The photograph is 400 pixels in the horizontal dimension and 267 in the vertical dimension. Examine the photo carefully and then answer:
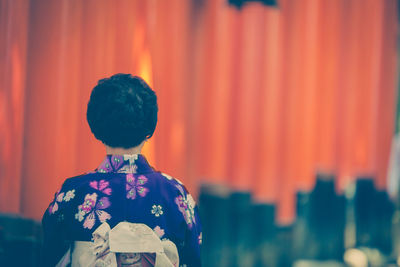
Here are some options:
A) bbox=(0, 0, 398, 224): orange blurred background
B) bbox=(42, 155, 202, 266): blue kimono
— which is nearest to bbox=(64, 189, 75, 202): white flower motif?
bbox=(42, 155, 202, 266): blue kimono

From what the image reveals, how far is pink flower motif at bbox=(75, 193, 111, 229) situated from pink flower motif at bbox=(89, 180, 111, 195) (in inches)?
0.8

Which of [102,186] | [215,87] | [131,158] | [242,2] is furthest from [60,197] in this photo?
[242,2]

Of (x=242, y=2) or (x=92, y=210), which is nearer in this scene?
(x=92, y=210)

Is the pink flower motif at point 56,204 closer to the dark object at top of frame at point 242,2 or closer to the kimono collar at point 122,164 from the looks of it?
the kimono collar at point 122,164

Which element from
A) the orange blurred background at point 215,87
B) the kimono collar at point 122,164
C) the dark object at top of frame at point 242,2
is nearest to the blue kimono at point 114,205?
the kimono collar at point 122,164

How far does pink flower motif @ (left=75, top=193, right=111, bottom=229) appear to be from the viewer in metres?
1.15

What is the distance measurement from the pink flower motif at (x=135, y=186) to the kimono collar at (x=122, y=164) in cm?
2

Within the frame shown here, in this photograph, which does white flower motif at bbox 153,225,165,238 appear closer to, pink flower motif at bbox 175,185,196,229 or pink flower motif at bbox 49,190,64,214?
pink flower motif at bbox 175,185,196,229

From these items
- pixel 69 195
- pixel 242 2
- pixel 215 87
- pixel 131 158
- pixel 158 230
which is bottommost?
pixel 158 230

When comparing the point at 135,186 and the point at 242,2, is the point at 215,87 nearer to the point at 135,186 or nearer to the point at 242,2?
the point at 242,2

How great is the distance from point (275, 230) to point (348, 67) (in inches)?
47.6

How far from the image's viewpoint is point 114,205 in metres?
1.17

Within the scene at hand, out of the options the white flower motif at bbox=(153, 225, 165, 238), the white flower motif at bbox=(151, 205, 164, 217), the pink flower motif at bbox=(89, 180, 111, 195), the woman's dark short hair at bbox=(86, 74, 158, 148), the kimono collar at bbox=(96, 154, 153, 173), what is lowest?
the white flower motif at bbox=(153, 225, 165, 238)

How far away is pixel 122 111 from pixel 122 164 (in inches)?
6.7
